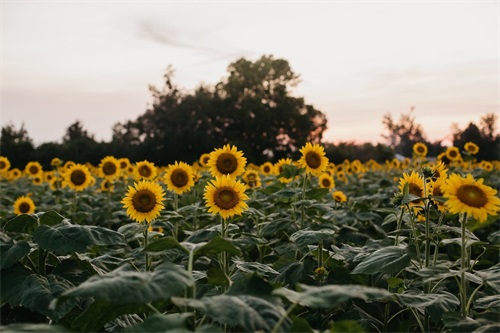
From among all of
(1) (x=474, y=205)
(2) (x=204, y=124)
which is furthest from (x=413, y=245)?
(2) (x=204, y=124)

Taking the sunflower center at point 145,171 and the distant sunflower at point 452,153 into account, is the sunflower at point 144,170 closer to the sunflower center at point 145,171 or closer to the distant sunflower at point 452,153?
the sunflower center at point 145,171

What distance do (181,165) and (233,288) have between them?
3.46 m

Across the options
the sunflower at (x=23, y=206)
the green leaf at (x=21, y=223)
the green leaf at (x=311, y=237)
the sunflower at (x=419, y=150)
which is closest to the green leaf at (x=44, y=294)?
the green leaf at (x=21, y=223)

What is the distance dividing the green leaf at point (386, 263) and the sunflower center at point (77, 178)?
203 inches

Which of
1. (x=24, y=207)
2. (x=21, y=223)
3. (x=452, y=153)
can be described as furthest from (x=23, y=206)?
(x=452, y=153)

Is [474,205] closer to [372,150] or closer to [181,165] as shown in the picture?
[181,165]

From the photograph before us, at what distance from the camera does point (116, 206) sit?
7.80 meters

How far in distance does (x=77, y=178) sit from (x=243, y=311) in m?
5.87

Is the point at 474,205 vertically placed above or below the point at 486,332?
above

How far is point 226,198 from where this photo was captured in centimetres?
332

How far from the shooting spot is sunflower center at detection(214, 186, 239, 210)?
10.8ft

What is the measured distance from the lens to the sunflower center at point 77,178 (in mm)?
6848

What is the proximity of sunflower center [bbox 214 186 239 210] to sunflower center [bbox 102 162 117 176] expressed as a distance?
4442 millimetres

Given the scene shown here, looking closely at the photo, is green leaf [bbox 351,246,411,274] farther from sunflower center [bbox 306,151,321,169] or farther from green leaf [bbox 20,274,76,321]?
sunflower center [bbox 306,151,321,169]
